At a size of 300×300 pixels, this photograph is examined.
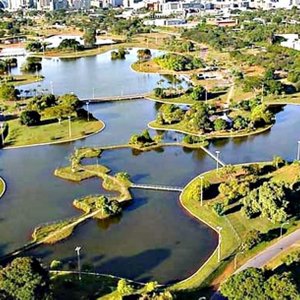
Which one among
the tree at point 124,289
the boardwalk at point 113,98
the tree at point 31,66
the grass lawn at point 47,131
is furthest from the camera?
the tree at point 31,66

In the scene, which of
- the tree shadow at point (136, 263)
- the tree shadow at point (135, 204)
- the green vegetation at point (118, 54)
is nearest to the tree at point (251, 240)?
the tree shadow at point (136, 263)

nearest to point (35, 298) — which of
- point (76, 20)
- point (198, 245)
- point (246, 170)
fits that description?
point (198, 245)

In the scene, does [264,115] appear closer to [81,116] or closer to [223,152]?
[223,152]

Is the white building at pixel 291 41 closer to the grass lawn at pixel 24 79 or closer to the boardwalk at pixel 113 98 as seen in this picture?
the boardwalk at pixel 113 98

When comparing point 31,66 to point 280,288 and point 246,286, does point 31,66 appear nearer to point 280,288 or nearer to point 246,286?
point 246,286

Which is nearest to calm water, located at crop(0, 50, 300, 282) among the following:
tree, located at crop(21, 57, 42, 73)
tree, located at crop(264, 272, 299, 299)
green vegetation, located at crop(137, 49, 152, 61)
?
tree, located at crop(264, 272, 299, 299)

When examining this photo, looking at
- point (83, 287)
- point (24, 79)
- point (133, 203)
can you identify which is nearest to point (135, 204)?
point (133, 203)
